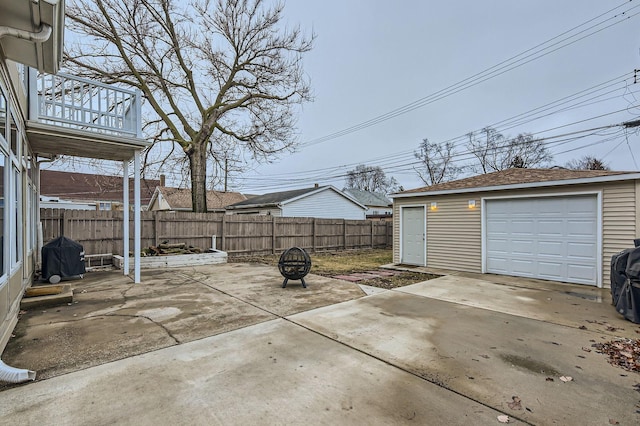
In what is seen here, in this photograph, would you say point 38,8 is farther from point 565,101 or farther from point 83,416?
point 565,101

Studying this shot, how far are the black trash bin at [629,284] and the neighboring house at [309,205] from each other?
1428 centimetres

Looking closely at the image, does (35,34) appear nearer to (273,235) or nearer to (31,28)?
(31,28)

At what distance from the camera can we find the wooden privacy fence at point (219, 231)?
8.23 meters

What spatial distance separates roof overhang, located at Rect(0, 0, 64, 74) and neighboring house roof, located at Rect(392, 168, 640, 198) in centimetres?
911

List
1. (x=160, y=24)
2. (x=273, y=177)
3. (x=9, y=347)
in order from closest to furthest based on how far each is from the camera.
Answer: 1. (x=9, y=347)
2. (x=160, y=24)
3. (x=273, y=177)

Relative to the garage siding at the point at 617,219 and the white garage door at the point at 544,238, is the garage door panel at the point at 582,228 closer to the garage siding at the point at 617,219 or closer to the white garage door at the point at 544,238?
the white garage door at the point at 544,238

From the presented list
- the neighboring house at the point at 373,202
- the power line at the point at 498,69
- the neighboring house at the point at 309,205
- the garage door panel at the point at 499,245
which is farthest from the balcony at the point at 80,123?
the neighboring house at the point at 373,202

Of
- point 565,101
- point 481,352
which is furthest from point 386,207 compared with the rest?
point 481,352

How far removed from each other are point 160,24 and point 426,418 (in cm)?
1496

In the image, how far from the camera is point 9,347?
3.17m

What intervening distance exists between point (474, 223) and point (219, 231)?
8.99 m

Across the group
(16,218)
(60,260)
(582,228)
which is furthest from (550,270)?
(60,260)

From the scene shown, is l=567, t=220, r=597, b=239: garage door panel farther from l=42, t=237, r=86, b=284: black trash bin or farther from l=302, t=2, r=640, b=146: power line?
l=42, t=237, r=86, b=284: black trash bin

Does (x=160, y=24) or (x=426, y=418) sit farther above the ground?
(x=160, y=24)
